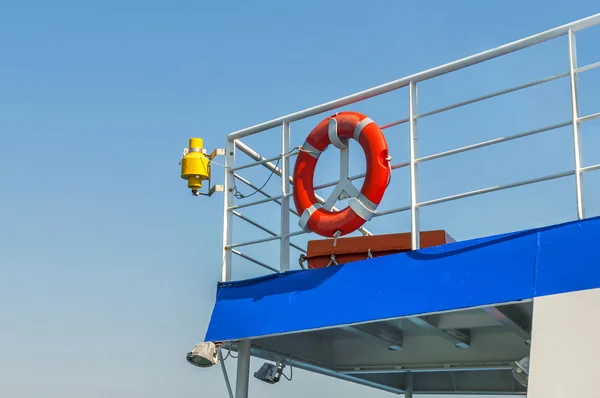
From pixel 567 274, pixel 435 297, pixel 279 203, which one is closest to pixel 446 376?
pixel 279 203

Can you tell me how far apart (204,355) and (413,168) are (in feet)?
7.22

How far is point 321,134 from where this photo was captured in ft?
22.5

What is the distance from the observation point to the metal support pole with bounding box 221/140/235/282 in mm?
7199

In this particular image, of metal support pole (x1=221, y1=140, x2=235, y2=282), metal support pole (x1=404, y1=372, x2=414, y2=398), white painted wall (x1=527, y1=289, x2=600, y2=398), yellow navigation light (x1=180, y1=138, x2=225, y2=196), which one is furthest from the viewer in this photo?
metal support pole (x1=404, y1=372, x2=414, y2=398)

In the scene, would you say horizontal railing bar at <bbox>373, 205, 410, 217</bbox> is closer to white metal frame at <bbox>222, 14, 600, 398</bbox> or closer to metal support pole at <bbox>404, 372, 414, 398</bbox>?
white metal frame at <bbox>222, 14, 600, 398</bbox>

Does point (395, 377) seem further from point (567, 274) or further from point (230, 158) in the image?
point (567, 274)

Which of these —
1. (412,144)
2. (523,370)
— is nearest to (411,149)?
(412,144)

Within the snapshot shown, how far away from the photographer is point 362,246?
630 centimetres

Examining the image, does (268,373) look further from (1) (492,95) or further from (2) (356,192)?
(1) (492,95)

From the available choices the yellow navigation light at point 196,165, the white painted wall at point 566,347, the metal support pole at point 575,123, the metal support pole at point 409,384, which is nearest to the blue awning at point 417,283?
the white painted wall at point 566,347

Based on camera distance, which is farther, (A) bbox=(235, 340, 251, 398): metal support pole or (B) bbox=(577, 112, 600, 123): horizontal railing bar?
(A) bbox=(235, 340, 251, 398): metal support pole

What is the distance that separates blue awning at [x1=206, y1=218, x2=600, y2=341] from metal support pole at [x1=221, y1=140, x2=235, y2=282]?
10.9 inches

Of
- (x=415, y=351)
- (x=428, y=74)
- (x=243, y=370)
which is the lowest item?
(x=243, y=370)

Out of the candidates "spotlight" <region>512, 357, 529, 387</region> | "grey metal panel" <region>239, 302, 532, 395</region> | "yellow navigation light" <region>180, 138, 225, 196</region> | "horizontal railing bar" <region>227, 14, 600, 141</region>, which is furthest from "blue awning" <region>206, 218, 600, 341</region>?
"horizontal railing bar" <region>227, 14, 600, 141</region>
